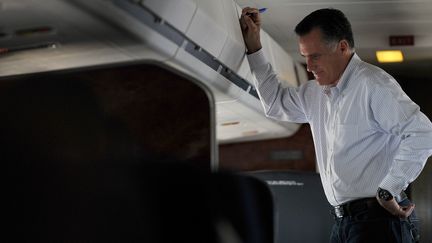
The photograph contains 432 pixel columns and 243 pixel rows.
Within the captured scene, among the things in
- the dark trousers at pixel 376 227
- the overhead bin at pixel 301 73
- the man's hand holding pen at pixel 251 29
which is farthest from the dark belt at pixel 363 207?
the overhead bin at pixel 301 73

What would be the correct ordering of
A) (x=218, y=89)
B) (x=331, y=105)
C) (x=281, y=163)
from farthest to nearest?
(x=281, y=163)
(x=218, y=89)
(x=331, y=105)

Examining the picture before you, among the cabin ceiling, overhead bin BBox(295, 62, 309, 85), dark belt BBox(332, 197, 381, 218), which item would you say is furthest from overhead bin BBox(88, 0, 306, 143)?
dark belt BBox(332, 197, 381, 218)

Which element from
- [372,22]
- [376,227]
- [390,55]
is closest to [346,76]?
[376,227]

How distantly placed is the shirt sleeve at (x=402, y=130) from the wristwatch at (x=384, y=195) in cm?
1

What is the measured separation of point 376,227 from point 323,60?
782 mm

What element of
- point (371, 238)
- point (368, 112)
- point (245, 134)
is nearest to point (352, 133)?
point (368, 112)

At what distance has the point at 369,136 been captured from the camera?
3.28 metres

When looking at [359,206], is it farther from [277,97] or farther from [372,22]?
[372,22]

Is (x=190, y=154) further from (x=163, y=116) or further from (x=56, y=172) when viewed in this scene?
(x=56, y=172)

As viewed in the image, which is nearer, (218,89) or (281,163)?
(218,89)

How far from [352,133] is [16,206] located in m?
2.47

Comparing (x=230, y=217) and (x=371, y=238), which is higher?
(x=230, y=217)

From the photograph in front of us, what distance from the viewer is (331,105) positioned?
3443mm

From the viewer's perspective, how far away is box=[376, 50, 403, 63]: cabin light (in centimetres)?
769
